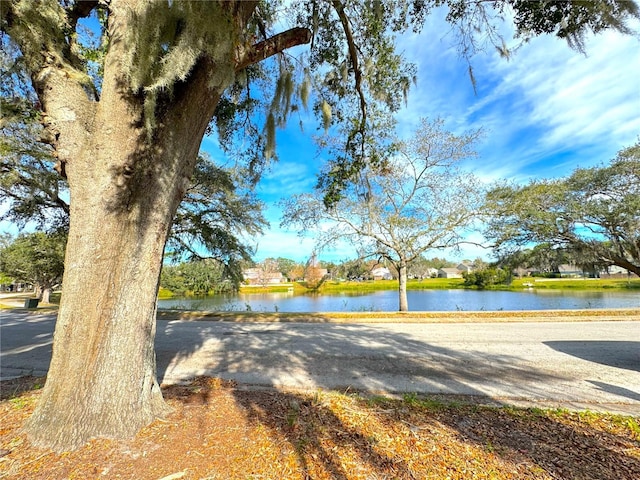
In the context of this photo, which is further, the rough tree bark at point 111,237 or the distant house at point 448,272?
the distant house at point 448,272

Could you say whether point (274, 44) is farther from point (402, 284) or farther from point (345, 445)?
point (402, 284)

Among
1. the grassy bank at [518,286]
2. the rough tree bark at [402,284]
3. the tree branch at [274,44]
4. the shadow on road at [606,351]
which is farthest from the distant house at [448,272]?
the tree branch at [274,44]

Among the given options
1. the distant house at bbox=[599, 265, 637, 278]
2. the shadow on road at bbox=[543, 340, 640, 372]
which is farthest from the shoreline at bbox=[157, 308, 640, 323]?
the distant house at bbox=[599, 265, 637, 278]

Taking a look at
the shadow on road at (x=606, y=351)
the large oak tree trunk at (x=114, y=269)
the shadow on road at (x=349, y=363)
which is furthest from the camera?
the shadow on road at (x=606, y=351)

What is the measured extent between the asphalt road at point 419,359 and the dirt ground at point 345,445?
2.39ft

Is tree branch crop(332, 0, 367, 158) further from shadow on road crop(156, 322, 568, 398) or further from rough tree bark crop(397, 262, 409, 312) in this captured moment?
rough tree bark crop(397, 262, 409, 312)

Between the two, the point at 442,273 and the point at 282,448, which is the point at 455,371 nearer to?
the point at 282,448

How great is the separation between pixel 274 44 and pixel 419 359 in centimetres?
455

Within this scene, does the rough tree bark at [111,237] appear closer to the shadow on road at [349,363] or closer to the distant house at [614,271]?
the shadow on road at [349,363]

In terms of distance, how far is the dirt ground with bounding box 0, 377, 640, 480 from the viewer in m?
1.66

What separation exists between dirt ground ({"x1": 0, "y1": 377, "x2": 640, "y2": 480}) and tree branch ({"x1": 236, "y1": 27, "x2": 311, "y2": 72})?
9.70 feet

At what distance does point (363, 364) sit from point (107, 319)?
11.0 ft

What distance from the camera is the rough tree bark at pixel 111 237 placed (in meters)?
1.99

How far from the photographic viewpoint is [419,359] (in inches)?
176
